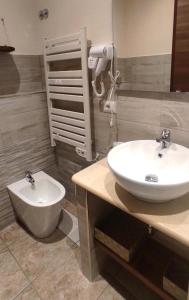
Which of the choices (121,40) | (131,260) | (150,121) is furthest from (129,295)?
(121,40)

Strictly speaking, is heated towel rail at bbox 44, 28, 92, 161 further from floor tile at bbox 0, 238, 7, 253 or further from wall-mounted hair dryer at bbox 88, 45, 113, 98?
floor tile at bbox 0, 238, 7, 253

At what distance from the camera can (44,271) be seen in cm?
154

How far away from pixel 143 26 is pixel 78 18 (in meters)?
0.51

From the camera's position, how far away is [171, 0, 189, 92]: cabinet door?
1.05m

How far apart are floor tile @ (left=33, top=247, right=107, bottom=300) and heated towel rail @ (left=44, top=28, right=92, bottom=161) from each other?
0.81m

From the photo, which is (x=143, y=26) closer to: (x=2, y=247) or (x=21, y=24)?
(x=21, y=24)

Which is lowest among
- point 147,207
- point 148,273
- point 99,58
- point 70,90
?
point 148,273

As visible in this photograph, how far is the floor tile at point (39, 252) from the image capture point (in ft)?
5.16

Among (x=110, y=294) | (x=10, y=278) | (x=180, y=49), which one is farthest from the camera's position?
(x=10, y=278)

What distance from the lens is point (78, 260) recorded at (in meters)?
1.62

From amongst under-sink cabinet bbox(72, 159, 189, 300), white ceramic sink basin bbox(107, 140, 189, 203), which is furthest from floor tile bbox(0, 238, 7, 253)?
white ceramic sink basin bbox(107, 140, 189, 203)

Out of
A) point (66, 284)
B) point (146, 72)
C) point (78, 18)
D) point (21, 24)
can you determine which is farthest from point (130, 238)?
point (21, 24)

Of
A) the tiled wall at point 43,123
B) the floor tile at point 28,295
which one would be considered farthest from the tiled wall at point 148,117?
the floor tile at point 28,295

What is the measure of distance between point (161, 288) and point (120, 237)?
0.31 m
